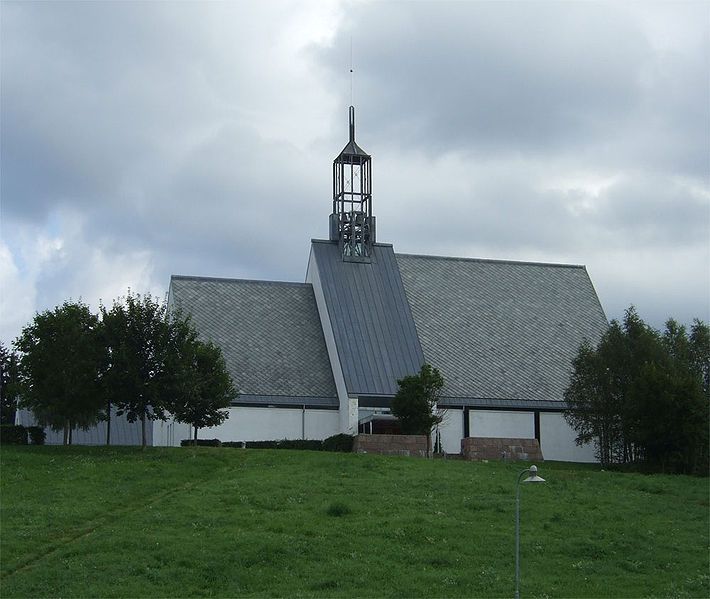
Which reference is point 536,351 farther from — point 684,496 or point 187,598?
point 187,598

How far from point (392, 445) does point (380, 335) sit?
10.9 metres

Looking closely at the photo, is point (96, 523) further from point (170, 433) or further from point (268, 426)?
point (170, 433)

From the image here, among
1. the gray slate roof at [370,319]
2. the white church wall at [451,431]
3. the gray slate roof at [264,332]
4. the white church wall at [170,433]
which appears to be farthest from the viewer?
the gray slate roof at [264,332]

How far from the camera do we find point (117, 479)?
4059 centimetres

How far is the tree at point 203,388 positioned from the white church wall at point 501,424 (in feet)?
45.0

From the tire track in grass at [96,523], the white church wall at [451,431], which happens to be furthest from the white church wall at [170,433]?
the tire track in grass at [96,523]

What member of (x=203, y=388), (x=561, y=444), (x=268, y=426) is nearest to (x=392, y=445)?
(x=268, y=426)

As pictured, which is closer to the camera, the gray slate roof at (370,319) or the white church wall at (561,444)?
the gray slate roof at (370,319)

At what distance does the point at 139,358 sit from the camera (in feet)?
157

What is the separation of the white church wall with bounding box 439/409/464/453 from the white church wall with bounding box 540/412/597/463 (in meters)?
4.51

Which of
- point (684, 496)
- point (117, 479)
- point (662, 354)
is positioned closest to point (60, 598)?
point (117, 479)

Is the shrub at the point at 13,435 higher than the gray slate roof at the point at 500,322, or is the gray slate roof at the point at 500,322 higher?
the gray slate roof at the point at 500,322

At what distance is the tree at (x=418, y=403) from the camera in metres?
52.7

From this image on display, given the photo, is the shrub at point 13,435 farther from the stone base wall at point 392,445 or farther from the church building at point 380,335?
the stone base wall at point 392,445
